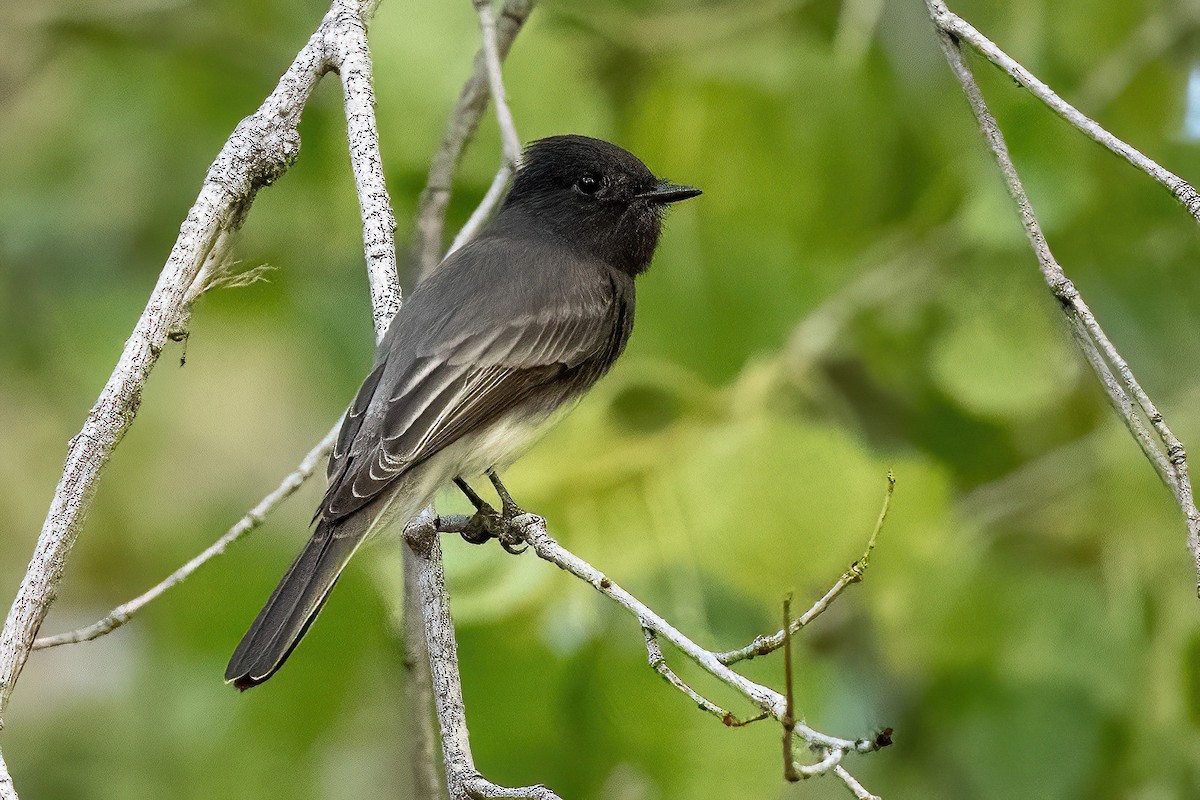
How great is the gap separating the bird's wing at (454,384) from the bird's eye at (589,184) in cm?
35

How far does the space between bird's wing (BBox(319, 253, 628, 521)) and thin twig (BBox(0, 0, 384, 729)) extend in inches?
21.4

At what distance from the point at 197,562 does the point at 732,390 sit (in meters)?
1.08

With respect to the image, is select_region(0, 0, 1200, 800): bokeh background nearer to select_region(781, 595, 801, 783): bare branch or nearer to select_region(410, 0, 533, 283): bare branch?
select_region(410, 0, 533, 283): bare branch

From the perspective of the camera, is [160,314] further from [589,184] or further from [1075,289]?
[589,184]

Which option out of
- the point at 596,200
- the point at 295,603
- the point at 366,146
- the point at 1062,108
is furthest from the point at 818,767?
the point at 596,200

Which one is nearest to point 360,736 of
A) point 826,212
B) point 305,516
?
point 305,516

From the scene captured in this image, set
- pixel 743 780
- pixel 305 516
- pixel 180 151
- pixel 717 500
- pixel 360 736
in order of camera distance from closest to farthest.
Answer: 1. pixel 743 780
2. pixel 717 500
3. pixel 360 736
4. pixel 180 151
5. pixel 305 516

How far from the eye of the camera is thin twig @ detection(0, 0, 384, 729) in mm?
1648

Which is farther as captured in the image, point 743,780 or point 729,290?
point 729,290

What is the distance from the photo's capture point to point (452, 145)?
2.76m

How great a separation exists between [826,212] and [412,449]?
1005 mm

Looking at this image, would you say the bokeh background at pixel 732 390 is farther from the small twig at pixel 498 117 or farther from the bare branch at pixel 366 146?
the bare branch at pixel 366 146

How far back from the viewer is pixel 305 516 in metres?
3.56

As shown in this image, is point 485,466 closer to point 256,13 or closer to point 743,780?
point 743,780
